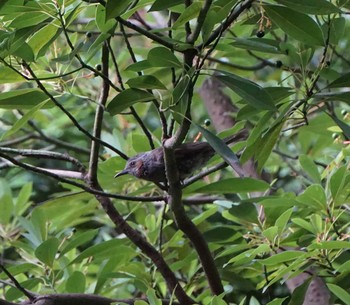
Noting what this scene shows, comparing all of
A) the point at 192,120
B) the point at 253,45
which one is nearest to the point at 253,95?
the point at 253,45

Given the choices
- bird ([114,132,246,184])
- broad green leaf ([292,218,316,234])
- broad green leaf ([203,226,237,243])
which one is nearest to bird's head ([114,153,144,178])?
bird ([114,132,246,184])

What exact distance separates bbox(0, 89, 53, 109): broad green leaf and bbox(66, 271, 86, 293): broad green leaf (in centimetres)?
43

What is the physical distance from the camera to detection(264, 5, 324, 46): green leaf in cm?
115

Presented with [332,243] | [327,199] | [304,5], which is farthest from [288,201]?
[304,5]

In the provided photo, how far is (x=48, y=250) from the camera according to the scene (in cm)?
150

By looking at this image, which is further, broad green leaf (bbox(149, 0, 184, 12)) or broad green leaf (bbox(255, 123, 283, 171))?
broad green leaf (bbox(255, 123, 283, 171))

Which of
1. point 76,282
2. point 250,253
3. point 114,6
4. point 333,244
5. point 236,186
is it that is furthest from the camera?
point 76,282

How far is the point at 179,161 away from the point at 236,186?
13 cm

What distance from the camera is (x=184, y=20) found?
1.09m

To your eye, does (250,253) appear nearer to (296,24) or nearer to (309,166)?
(309,166)

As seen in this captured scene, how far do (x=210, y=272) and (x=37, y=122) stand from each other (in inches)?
59.1

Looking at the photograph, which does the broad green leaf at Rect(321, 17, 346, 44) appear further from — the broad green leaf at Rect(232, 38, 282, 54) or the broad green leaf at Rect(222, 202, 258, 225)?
the broad green leaf at Rect(222, 202, 258, 225)

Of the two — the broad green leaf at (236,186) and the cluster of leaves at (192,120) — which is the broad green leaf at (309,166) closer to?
the cluster of leaves at (192,120)

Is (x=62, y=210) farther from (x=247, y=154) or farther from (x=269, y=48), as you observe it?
(x=269, y=48)
